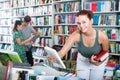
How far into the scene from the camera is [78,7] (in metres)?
6.01

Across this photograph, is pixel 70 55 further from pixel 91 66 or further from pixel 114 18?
pixel 91 66

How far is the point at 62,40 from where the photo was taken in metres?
6.41

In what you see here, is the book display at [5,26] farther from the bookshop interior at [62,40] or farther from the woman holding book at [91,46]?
the woman holding book at [91,46]

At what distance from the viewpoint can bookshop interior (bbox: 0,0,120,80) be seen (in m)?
2.03

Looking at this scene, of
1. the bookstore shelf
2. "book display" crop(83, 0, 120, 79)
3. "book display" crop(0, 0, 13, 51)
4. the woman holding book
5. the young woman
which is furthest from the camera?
"book display" crop(0, 0, 13, 51)

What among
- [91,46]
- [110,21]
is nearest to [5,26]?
[110,21]

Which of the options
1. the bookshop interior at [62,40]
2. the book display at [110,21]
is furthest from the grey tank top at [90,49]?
the book display at [110,21]

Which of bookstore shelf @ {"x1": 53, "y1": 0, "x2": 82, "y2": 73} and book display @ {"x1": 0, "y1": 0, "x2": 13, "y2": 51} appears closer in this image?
bookstore shelf @ {"x1": 53, "y1": 0, "x2": 82, "y2": 73}

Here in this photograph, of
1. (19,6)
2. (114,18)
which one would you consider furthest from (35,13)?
(114,18)

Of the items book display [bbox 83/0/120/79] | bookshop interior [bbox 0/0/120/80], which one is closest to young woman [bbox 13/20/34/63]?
bookshop interior [bbox 0/0/120/80]

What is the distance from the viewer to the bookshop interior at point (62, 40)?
203cm

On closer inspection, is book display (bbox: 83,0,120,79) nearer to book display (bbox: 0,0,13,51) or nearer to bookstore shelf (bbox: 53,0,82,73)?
bookstore shelf (bbox: 53,0,82,73)

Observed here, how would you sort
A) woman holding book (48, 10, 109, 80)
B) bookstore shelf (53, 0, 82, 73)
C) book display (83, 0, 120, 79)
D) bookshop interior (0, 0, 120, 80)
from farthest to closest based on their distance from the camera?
bookstore shelf (53, 0, 82, 73), book display (83, 0, 120, 79), woman holding book (48, 10, 109, 80), bookshop interior (0, 0, 120, 80)

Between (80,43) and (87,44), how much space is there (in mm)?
87
